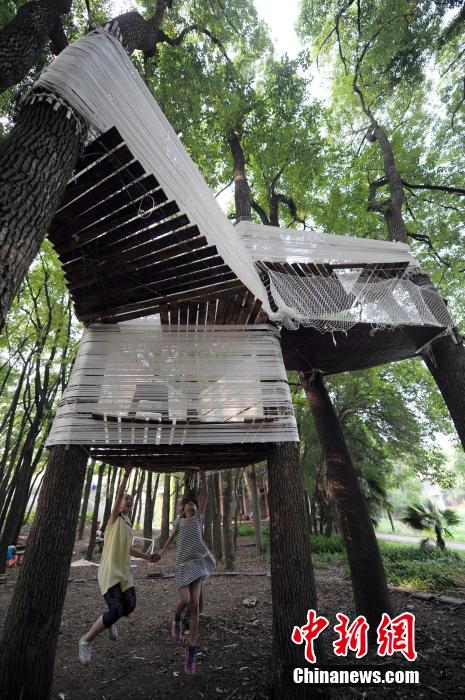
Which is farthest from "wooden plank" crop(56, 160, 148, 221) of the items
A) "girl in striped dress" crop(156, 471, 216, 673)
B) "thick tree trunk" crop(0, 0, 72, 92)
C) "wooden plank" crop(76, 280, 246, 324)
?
"girl in striped dress" crop(156, 471, 216, 673)

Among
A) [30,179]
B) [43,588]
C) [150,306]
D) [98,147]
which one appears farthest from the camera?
[150,306]

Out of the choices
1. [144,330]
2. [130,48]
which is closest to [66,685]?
[144,330]

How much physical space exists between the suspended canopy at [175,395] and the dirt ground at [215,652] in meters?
1.96

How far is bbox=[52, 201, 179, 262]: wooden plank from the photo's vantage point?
8.15 ft

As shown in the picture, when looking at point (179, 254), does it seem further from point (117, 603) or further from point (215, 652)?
point (215, 652)

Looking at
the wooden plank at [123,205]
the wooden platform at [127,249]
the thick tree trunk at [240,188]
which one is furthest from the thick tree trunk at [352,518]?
the wooden plank at [123,205]

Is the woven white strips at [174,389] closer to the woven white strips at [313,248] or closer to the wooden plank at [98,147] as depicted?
the woven white strips at [313,248]

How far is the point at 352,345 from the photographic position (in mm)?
5043

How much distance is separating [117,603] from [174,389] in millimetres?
1957

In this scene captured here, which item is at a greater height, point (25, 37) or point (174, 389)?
point (25, 37)

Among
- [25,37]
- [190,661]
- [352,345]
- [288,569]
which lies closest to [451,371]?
[352,345]

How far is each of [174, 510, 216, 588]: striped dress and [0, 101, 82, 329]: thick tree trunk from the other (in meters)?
3.13

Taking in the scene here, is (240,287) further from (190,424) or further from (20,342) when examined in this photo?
(20,342)

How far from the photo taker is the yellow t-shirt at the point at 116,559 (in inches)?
126
